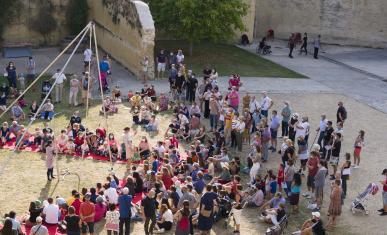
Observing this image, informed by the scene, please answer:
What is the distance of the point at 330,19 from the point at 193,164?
21.8 m

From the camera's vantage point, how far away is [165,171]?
15695 millimetres

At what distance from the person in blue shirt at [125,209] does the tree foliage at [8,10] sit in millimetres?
19628

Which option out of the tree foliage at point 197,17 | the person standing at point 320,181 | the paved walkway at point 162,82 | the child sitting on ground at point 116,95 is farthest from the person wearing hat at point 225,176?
the tree foliage at point 197,17

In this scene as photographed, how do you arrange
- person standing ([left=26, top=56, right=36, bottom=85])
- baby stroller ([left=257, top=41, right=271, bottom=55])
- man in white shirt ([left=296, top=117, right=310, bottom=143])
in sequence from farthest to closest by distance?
1. baby stroller ([left=257, top=41, right=271, bottom=55])
2. person standing ([left=26, top=56, right=36, bottom=85])
3. man in white shirt ([left=296, top=117, right=310, bottom=143])

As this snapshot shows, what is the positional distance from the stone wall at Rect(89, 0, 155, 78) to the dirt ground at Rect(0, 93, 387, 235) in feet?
14.1

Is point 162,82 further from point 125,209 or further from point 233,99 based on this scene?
point 125,209

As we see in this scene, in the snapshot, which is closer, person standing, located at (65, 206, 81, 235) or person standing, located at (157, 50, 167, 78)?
person standing, located at (65, 206, 81, 235)

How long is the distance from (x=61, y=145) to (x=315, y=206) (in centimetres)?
827

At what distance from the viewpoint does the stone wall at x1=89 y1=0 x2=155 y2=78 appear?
85.4ft

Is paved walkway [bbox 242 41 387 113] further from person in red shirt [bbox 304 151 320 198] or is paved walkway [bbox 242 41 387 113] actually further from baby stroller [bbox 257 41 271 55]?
person in red shirt [bbox 304 151 320 198]

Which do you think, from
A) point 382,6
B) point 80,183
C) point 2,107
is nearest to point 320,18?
point 382,6

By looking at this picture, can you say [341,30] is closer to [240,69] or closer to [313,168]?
[240,69]

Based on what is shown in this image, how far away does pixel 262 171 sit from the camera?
59.4 feet

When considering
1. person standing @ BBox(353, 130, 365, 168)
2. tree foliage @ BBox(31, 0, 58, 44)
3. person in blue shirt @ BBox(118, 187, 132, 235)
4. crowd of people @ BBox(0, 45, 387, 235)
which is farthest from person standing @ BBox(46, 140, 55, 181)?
tree foliage @ BBox(31, 0, 58, 44)
